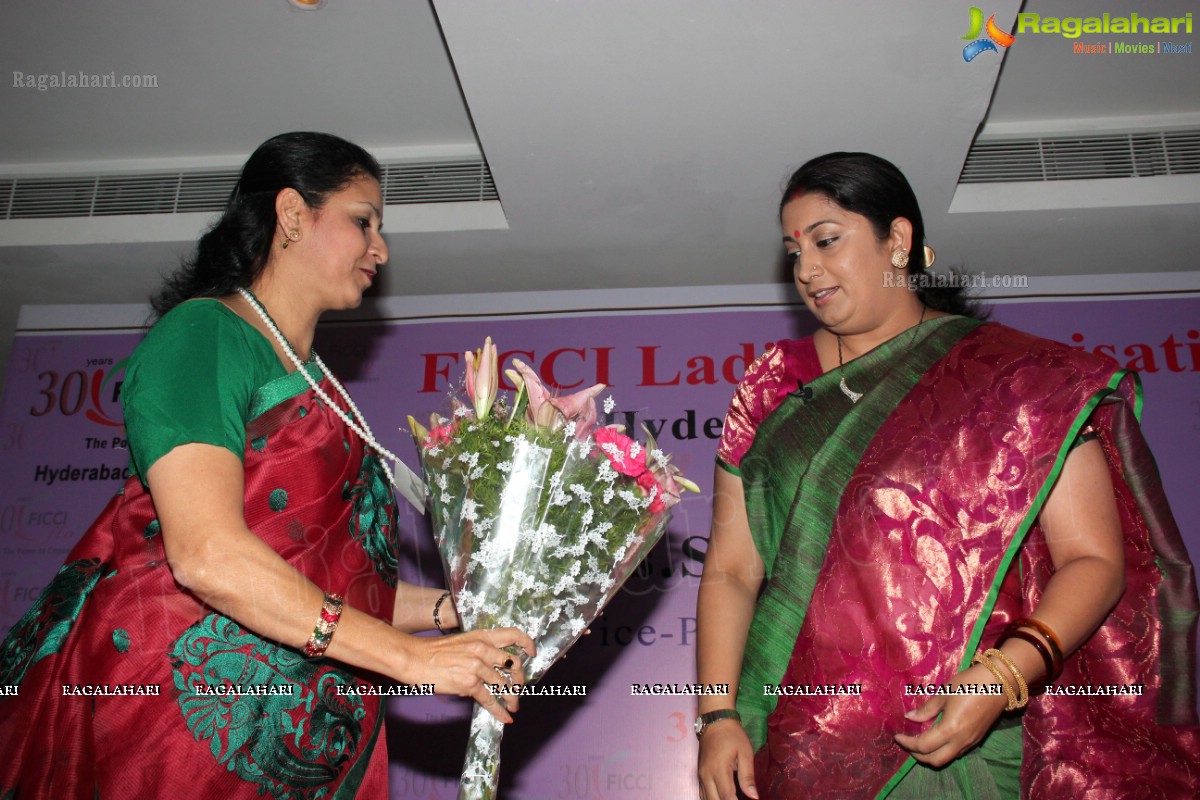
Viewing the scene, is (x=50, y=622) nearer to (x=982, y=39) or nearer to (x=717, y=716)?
(x=717, y=716)

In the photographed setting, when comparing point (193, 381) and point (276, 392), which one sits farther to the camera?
point (276, 392)

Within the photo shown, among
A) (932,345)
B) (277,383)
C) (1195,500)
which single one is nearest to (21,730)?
(277,383)

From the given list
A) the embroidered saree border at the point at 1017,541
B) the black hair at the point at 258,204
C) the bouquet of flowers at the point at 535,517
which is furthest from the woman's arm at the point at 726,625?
the black hair at the point at 258,204

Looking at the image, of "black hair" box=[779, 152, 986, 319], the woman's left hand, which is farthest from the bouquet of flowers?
"black hair" box=[779, 152, 986, 319]

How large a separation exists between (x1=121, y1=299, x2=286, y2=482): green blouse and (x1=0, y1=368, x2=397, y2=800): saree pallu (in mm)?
62

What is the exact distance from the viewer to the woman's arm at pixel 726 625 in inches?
59.7

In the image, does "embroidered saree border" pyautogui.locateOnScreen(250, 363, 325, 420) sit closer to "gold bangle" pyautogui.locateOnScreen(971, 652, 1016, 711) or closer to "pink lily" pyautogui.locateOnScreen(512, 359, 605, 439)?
"pink lily" pyautogui.locateOnScreen(512, 359, 605, 439)

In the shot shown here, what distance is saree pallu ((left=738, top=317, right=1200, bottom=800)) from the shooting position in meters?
1.43

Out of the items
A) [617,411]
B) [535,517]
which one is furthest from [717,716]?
[617,411]

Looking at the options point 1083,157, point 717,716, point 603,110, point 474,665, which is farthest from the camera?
point 1083,157

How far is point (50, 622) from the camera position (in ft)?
4.62

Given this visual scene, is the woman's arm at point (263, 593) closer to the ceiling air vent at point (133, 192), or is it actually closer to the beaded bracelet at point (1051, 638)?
the beaded bracelet at point (1051, 638)

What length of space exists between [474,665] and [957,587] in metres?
0.72

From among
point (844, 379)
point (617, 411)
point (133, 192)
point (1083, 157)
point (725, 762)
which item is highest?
point (133, 192)
